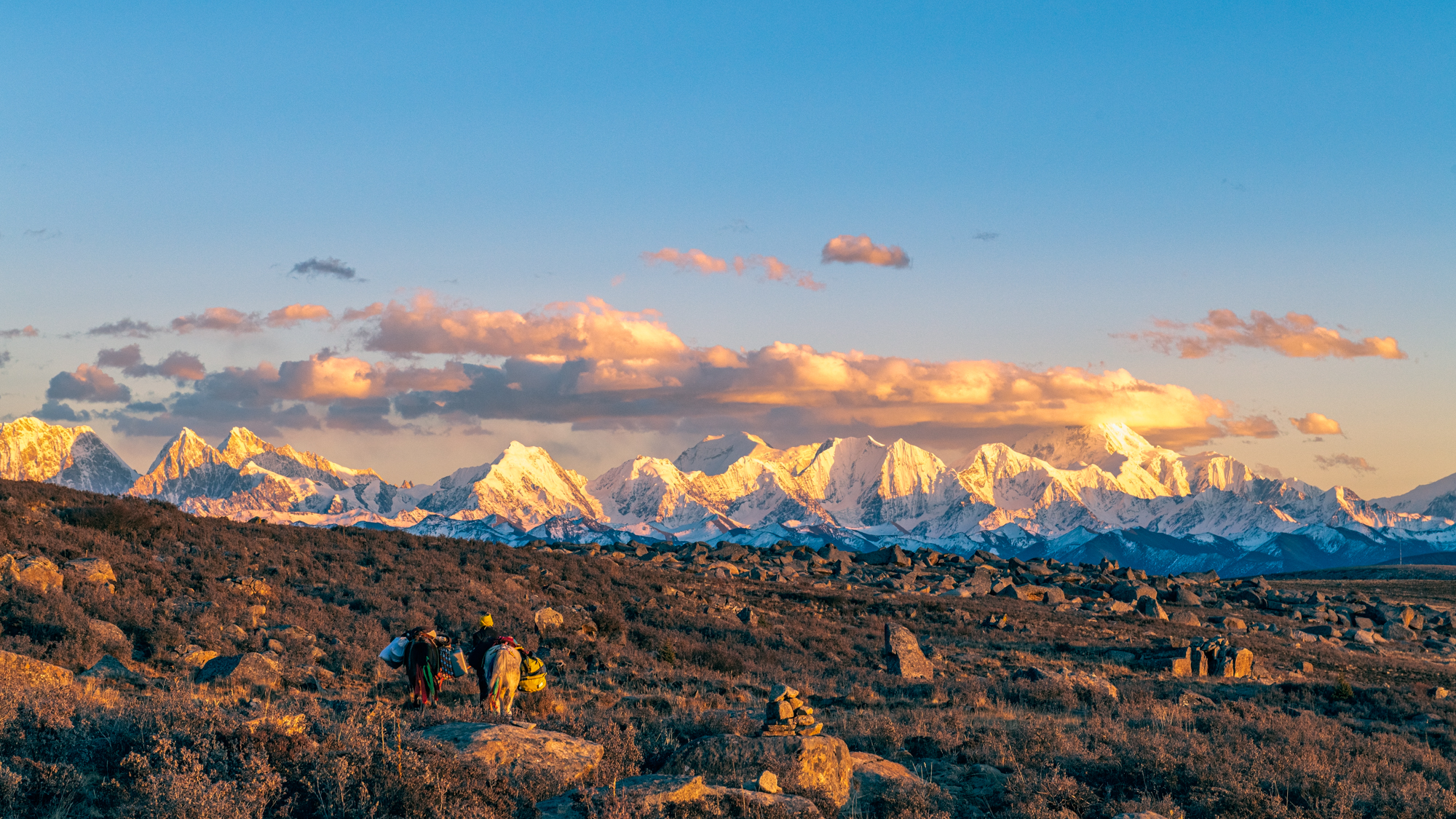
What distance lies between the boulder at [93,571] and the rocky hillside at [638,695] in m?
0.11

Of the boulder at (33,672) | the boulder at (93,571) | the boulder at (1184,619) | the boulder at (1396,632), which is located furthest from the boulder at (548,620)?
the boulder at (1396,632)

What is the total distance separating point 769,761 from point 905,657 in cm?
1625

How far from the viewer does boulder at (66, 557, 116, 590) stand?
78.2ft

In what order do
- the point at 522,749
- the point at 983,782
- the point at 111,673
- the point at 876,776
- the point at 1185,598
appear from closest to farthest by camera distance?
the point at 522,749 < the point at 876,776 < the point at 983,782 < the point at 111,673 < the point at 1185,598

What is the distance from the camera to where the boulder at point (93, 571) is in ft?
78.2

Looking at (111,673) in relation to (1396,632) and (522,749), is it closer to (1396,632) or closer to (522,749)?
(522,749)

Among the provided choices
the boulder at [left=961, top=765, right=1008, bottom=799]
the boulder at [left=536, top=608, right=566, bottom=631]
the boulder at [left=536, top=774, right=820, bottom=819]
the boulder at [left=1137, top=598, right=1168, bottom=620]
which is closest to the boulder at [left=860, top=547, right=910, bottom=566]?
the boulder at [left=1137, top=598, right=1168, bottom=620]

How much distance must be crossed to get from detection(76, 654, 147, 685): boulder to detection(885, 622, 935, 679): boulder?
1657 centimetres

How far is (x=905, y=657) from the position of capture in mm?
26859

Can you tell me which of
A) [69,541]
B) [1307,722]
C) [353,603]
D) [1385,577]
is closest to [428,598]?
[353,603]

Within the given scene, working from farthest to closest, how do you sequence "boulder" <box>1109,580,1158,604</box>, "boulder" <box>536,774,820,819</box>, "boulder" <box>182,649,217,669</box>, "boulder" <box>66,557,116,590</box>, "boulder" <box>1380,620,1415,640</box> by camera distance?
"boulder" <box>1109,580,1158,604</box> < "boulder" <box>1380,620,1415,640</box> < "boulder" <box>66,557,116,590</box> < "boulder" <box>182,649,217,669</box> < "boulder" <box>536,774,820,819</box>

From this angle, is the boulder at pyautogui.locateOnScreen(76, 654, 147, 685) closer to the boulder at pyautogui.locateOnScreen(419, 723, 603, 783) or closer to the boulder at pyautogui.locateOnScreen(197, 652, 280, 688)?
the boulder at pyautogui.locateOnScreen(197, 652, 280, 688)

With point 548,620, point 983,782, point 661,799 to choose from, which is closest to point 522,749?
point 661,799

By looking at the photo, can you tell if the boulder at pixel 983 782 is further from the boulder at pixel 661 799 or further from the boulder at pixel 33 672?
the boulder at pixel 33 672
